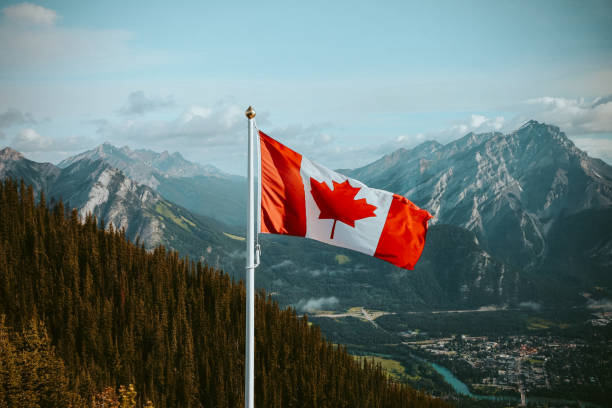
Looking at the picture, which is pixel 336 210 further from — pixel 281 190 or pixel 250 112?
pixel 250 112

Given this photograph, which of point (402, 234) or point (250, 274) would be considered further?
point (402, 234)

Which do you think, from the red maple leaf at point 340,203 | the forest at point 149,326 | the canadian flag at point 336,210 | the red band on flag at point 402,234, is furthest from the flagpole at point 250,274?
the forest at point 149,326

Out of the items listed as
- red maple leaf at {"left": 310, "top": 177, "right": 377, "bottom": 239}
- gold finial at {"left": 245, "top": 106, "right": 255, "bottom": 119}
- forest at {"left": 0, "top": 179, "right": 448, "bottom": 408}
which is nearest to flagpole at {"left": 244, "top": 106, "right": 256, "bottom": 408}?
gold finial at {"left": 245, "top": 106, "right": 255, "bottom": 119}

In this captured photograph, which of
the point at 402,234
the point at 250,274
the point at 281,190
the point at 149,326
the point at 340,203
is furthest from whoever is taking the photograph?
the point at 149,326

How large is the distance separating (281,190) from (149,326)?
150593mm

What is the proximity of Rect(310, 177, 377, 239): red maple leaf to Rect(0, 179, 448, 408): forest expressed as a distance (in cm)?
10367

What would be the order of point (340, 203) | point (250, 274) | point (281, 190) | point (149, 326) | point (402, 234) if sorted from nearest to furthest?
point (250, 274) < point (281, 190) < point (340, 203) < point (402, 234) < point (149, 326)

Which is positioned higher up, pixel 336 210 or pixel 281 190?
pixel 281 190

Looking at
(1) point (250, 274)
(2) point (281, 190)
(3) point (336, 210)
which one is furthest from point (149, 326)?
(1) point (250, 274)

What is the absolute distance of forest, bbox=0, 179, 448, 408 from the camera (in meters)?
136

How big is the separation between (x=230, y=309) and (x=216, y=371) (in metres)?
33.4

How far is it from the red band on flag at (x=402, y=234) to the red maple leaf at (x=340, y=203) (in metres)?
1.26

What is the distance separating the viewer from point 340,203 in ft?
78.9

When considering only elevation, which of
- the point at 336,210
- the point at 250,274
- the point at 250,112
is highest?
the point at 250,112
